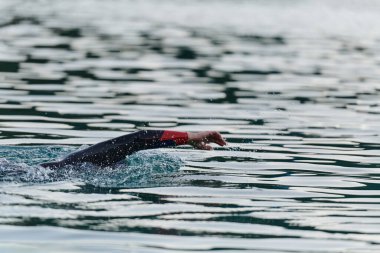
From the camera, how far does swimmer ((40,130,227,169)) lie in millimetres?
12930

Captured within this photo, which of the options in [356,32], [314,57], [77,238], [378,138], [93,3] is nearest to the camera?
[77,238]

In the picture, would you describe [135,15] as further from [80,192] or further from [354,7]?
[80,192]

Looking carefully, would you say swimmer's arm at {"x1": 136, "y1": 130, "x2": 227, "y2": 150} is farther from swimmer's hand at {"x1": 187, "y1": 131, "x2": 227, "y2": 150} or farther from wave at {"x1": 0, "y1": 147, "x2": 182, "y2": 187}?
wave at {"x1": 0, "y1": 147, "x2": 182, "y2": 187}

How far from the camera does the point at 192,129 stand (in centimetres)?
1755

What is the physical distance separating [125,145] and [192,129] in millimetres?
4683

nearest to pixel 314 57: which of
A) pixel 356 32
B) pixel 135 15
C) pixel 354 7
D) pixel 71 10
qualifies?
pixel 356 32

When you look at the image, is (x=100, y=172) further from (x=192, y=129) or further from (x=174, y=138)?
(x=192, y=129)

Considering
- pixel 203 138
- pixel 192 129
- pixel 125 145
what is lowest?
pixel 192 129

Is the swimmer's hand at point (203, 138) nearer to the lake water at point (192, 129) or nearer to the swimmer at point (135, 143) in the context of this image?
the swimmer at point (135, 143)

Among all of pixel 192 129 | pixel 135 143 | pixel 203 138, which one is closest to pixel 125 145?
pixel 135 143

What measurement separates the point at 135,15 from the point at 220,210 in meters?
36.6

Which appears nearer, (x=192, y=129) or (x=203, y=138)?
(x=203, y=138)

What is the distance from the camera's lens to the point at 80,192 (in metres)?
11.9

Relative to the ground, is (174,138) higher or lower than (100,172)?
higher
